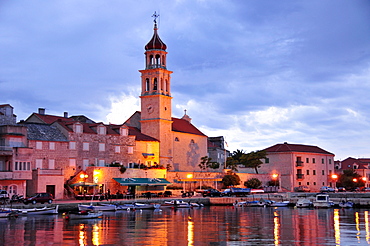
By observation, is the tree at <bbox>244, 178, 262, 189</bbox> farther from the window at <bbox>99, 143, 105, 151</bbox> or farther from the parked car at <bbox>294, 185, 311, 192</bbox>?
the window at <bbox>99, 143, 105, 151</bbox>

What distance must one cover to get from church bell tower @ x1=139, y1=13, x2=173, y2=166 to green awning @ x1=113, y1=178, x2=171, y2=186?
723cm

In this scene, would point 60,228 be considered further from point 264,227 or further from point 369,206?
point 369,206

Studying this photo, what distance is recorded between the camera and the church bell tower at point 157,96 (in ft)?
280

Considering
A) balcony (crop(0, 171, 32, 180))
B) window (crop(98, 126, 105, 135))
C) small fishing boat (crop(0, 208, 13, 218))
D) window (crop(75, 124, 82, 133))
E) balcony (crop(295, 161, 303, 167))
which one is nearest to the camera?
small fishing boat (crop(0, 208, 13, 218))

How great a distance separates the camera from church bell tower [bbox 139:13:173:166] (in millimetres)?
85312

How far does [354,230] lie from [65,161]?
1555 inches

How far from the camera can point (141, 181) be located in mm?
74375

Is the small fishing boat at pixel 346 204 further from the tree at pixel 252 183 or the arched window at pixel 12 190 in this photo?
the arched window at pixel 12 190

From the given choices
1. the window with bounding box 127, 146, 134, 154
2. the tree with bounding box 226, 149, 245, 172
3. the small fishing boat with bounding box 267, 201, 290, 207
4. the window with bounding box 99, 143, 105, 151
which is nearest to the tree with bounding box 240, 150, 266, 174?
the tree with bounding box 226, 149, 245, 172

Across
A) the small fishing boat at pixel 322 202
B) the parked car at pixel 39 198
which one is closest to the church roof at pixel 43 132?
the parked car at pixel 39 198

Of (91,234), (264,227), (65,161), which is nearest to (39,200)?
(65,161)

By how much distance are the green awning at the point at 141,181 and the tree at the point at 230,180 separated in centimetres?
1304

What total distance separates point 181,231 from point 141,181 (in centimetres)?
3385

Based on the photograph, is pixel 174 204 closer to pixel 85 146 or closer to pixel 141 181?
pixel 141 181
